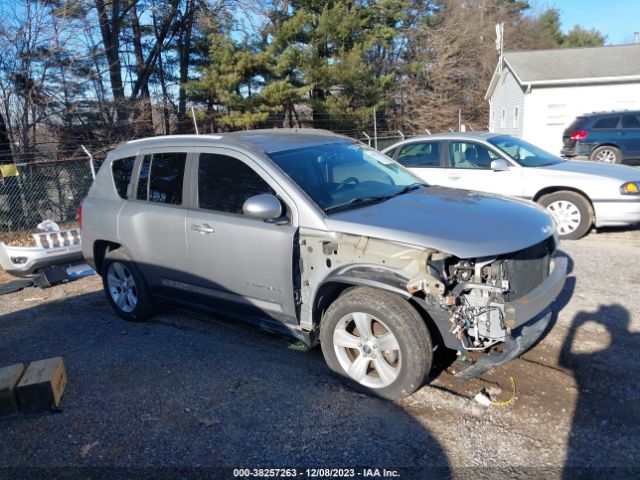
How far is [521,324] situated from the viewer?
3316mm

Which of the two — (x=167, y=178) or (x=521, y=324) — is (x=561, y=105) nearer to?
(x=167, y=178)

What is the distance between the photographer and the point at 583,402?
11.1 feet

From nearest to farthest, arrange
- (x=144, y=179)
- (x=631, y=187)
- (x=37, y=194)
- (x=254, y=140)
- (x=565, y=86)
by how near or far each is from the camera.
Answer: (x=254, y=140)
(x=144, y=179)
(x=631, y=187)
(x=37, y=194)
(x=565, y=86)

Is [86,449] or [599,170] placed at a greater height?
[599,170]

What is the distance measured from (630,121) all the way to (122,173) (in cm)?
1448

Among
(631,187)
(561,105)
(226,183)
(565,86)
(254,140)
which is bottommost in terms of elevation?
(631,187)

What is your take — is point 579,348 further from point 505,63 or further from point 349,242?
point 505,63

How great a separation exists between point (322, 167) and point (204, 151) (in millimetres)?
1060

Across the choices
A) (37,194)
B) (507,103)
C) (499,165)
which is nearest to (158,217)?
(499,165)

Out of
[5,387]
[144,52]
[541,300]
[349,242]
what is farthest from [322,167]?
[144,52]

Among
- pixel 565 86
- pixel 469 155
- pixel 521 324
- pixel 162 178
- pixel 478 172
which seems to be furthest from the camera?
pixel 565 86

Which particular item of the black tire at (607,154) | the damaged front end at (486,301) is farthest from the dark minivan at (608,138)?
the damaged front end at (486,301)

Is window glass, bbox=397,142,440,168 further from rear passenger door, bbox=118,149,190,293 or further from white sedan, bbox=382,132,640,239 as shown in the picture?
rear passenger door, bbox=118,149,190,293

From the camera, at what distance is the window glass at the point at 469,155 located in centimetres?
780
